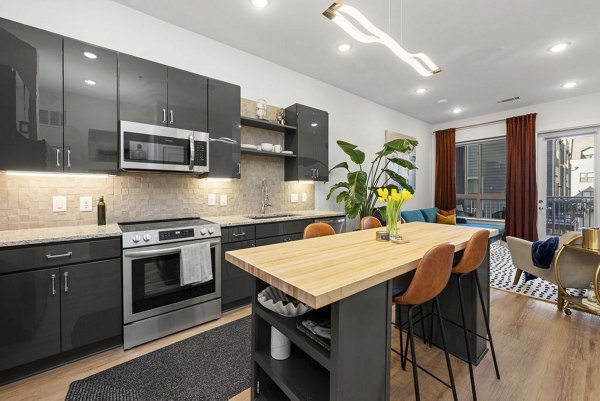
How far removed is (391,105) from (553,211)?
3.87 meters

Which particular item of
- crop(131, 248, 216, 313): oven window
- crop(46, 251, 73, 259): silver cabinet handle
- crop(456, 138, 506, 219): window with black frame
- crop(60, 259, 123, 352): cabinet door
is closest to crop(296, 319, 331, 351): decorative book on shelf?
crop(131, 248, 216, 313): oven window

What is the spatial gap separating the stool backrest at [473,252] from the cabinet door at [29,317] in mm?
2714

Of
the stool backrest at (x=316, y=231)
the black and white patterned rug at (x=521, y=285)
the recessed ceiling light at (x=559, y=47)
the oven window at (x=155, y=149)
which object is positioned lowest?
the black and white patterned rug at (x=521, y=285)

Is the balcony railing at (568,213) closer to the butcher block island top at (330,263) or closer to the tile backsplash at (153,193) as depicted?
the tile backsplash at (153,193)

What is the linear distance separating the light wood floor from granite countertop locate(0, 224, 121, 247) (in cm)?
95

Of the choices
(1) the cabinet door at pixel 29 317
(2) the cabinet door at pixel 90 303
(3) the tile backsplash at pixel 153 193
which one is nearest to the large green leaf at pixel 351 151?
(3) the tile backsplash at pixel 153 193

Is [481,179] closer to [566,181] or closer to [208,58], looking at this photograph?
[566,181]

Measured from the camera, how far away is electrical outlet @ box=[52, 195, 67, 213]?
224cm

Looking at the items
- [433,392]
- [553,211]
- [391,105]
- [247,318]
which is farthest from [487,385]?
[553,211]

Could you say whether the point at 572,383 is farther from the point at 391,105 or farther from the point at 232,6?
the point at 391,105

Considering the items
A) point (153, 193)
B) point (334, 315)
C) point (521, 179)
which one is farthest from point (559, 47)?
point (153, 193)

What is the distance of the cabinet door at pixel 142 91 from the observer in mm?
2268

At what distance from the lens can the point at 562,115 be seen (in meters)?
5.02

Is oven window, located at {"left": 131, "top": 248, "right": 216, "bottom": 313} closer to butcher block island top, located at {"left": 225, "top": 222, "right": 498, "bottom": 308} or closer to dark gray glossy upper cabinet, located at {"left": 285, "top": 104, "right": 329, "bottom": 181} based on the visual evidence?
butcher block island top, located at {"left": 225, "top": 222, "right": 498, "bottom": 308}
